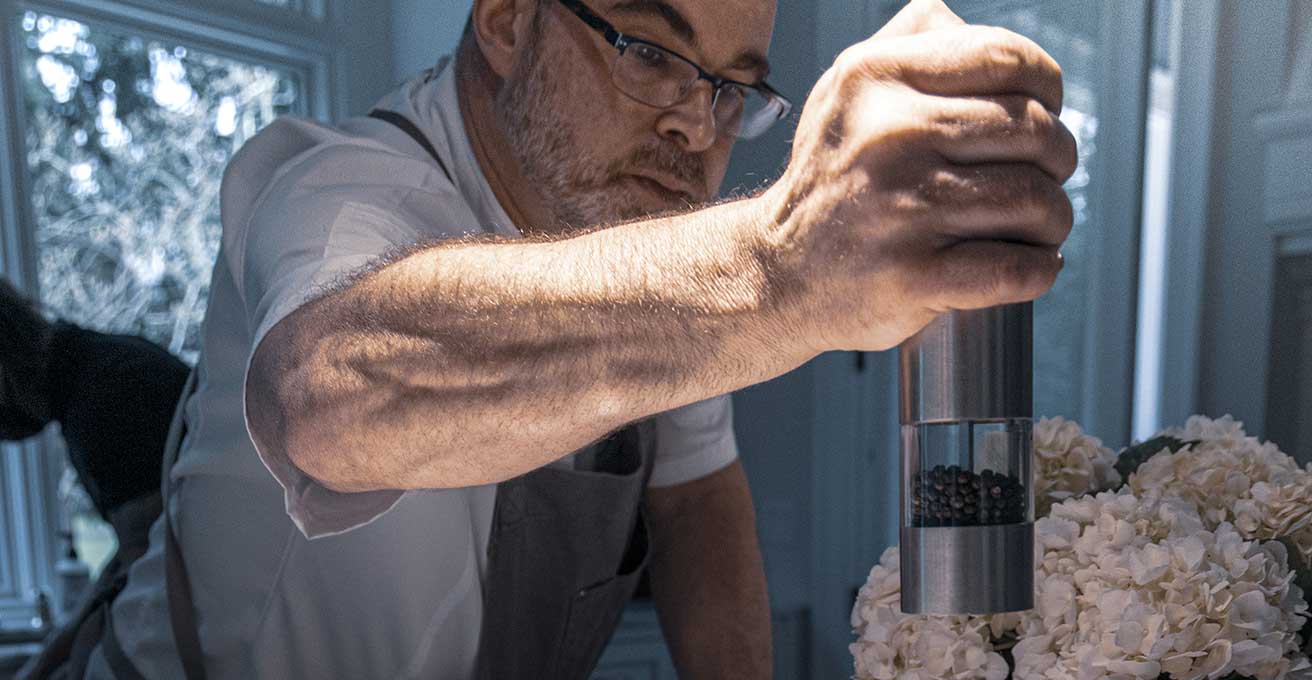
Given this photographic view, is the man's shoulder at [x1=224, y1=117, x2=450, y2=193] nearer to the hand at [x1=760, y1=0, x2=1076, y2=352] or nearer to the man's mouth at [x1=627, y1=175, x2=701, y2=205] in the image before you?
the man's mouth at [x1=627, y1=175, x2=701, y2=205]

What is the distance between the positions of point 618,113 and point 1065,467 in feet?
1.56

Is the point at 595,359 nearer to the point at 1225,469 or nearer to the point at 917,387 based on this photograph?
the point at 917,387

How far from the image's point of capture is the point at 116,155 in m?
2.00

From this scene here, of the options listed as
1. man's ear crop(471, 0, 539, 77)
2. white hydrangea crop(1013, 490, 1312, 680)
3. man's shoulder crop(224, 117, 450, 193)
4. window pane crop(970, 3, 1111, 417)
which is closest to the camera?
white hydrangea crop(1013, 490, 1312, 680)

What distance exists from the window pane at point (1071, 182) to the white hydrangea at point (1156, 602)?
100 cm

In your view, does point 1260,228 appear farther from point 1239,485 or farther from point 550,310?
point 550,310

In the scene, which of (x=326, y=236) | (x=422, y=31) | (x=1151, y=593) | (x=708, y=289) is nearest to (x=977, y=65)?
(x=708, y=289)

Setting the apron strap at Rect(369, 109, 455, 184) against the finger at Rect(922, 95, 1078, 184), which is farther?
the apron strap at Rect(369, 109, 455, 184)

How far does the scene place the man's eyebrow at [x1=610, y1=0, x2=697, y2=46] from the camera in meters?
0.82

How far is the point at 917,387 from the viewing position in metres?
0.40

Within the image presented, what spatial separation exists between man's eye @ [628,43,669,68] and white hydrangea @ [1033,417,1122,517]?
433 millimetres

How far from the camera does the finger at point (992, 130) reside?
0.36 metres

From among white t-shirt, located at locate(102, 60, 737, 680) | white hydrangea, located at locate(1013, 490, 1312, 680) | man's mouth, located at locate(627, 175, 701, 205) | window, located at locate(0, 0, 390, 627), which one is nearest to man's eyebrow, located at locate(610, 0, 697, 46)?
man's mouth, located at locate(627, 175, 701, 205)

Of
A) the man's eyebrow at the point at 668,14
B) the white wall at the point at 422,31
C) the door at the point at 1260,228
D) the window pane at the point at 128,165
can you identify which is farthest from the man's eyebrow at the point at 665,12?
the window pane at the point at 128,165
